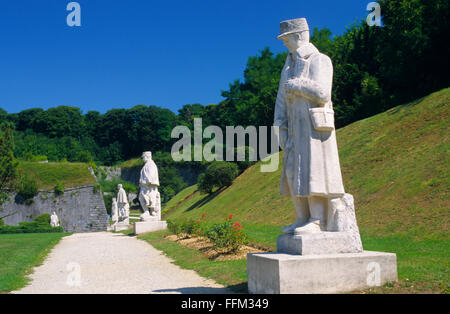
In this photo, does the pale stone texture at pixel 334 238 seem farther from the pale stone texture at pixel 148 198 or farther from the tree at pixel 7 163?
the tree at pixel 7 163

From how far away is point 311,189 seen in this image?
588 centimetres

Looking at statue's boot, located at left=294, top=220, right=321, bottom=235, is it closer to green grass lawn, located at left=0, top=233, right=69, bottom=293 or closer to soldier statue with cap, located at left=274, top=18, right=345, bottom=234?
soldier statue with cap, located at left=274, top=18, right=345, bottom=234

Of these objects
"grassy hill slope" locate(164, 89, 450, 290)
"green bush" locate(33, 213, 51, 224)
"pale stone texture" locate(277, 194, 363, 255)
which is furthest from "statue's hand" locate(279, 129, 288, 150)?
"green bush" locate(33, 213, 51, 224)

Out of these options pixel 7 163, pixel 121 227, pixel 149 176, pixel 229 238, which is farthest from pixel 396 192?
pixel 7 163

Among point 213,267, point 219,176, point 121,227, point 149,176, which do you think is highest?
point 219,176

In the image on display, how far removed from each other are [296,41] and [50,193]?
38.9 m

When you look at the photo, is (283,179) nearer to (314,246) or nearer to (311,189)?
(311,189)

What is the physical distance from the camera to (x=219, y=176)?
3603cm

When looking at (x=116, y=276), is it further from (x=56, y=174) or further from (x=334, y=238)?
(x=56, y=174)

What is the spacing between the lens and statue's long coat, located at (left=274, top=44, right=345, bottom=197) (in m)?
5.94

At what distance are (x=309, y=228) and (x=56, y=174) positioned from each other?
41.6 m

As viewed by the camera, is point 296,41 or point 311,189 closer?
point 311,189

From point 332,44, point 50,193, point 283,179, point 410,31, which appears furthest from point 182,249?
point 332,44
